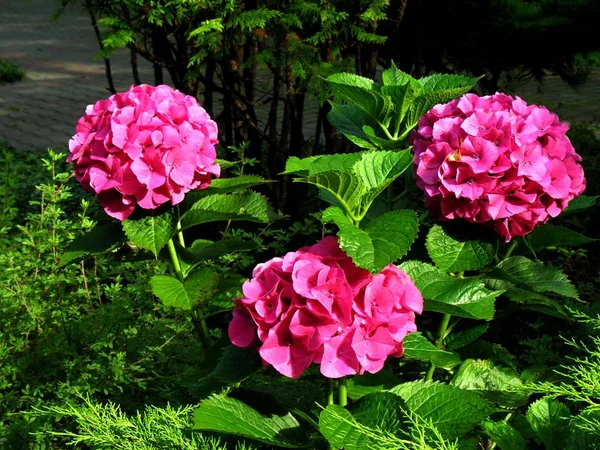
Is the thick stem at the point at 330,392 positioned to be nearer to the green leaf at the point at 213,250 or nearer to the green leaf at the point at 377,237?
the green leaf at the point at 377,237

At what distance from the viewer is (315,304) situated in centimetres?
147

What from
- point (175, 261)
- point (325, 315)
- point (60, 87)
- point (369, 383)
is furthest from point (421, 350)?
point (60, 87)

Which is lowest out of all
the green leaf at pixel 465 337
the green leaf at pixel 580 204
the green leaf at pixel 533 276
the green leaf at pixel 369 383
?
the green leaf at pixel 465 337

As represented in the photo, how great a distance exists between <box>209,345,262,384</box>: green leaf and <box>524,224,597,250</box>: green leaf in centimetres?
84

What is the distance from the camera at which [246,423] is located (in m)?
1.62

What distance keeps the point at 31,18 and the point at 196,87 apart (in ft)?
49.3

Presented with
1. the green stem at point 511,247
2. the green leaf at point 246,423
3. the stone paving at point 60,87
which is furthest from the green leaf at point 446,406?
the stone paving at point 60,87

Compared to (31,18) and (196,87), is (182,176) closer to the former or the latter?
(196,87)

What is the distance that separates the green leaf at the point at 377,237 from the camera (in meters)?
1.48

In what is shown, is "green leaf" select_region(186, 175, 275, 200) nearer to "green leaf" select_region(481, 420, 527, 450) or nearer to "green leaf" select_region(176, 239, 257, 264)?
"green leaf" select_region(176, 239, 257, 264)

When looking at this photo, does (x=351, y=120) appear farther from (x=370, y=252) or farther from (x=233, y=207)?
(x=370, y=252)

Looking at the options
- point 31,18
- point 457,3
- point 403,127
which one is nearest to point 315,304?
point 403,127

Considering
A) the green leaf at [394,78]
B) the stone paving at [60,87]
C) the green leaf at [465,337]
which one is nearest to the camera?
the green leaf at [465,337]

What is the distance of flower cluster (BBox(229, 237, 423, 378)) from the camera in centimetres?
148
